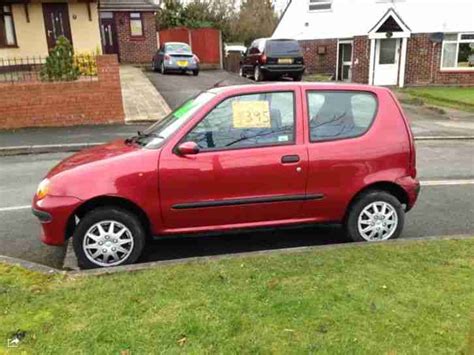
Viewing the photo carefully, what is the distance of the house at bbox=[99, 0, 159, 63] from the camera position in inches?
1080

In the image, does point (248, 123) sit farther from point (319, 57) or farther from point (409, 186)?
point (319, 57)

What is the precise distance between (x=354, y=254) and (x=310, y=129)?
1229 millimetres

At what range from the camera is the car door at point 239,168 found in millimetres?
4305

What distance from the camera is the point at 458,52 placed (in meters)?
→ 23.4

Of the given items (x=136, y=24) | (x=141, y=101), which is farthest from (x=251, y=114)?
(x=136, y=24)

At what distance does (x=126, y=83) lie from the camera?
19.6 m

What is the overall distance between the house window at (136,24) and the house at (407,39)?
1064 cm

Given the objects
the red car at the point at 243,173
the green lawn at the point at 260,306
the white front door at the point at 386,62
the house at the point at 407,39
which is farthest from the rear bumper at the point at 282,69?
the green lawn at the point at 260,306

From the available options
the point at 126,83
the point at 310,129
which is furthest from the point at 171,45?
the point at 310,129

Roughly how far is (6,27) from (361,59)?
16118 millimetres

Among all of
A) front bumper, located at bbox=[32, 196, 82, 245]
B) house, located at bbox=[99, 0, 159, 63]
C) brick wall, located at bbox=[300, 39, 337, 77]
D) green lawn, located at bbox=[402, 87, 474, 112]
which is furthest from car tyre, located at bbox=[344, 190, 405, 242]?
house, located at bbox=[99, 0, 159, 63]

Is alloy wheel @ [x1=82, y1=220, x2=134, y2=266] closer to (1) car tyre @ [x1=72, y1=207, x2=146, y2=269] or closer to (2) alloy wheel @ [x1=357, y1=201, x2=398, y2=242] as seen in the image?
(1) car tyre @ [x1=72, y1=207, x2=146, y2=269]

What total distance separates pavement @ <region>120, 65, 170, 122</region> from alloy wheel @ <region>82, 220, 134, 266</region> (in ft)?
27.9

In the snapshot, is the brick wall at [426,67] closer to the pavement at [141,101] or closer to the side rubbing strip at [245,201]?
the pavement at [141,101]
